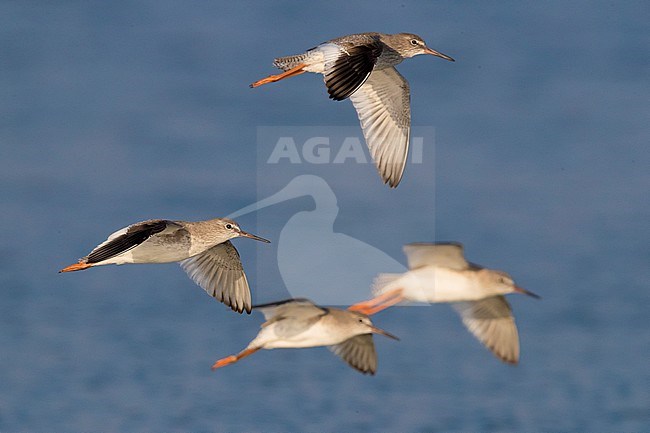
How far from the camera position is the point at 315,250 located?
19922 mm

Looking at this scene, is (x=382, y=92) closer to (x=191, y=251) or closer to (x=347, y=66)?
(x=347, y=66)

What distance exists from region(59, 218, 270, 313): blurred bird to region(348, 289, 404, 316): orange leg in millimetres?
1127

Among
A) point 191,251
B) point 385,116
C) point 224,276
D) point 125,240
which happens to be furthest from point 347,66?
point 224,276

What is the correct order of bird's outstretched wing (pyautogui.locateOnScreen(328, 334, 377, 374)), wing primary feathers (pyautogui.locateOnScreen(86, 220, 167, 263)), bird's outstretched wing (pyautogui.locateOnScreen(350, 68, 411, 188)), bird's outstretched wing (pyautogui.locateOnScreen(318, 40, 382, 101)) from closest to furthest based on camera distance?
wing primary feathers (pyautogui.locateOnScreen(86, 220, 167, 263))
bird's outstretched wing (pyautogui.locateOnScreen(318, 40, 382, 101))
bird's outstretched wing (pyautogui.locateOnScreen(328, 334, 377, 374))
bird's outstretched wing (pyautogui.locateOnScreen(350, 68, 411, 188))

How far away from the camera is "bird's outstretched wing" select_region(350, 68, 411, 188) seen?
43.4 ft

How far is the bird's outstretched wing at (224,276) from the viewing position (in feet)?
42.7

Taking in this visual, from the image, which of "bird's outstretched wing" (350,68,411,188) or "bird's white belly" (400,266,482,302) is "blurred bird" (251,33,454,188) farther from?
"bird's white belly" (400,266,482,302)

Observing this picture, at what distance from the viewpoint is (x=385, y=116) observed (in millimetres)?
13430

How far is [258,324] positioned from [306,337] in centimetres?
996

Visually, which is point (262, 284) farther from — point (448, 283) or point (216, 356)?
point (448, 283)

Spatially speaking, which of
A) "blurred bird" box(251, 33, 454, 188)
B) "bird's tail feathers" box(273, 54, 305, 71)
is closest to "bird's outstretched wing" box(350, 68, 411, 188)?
"blurred bird" box(251, 33, 454, 188)

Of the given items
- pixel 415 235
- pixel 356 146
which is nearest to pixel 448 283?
pixel 415 235

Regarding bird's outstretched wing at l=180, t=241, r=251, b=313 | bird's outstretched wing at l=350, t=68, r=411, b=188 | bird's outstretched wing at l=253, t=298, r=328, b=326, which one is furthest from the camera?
bird's outstretched wing at l=350, t=68, r=411, b=188

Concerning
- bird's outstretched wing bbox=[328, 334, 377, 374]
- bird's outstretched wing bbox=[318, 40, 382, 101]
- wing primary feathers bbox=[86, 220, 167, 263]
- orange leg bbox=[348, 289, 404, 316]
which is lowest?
bird's outstretched wing bbox=[328, 334, 377, 374]
